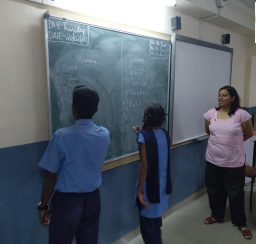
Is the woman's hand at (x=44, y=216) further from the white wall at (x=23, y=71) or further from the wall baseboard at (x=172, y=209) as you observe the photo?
the wall baseboard at (x=172, y=209)

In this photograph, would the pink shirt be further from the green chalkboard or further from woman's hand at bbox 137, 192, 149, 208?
woman's hand at bbox 137, 192, 149, 208

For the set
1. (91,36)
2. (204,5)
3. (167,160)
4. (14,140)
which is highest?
(204,5)

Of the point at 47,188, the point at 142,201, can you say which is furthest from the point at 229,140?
the point at 47,188

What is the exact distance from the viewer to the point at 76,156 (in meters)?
1.39

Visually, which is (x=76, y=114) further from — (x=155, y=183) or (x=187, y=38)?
(x=187, y=38)

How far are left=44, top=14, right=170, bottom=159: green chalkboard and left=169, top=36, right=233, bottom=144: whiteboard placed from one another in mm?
212

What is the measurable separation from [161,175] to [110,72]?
2.96ft

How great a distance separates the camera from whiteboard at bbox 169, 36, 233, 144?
279 centimetres

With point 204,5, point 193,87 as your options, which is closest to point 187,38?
point 204,5

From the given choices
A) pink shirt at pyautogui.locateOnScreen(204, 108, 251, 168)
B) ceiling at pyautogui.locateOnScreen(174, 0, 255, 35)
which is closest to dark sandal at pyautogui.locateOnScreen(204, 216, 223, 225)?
pink shirt at pyautogui.locateOnScreen(204, 108, 251, 168)

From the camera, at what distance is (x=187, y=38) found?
2828 millimetres

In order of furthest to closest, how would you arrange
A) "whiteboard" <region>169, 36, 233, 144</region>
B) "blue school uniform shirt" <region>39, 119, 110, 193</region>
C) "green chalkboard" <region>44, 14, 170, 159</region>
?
"whiteboard" <region>169, 36, 233, 144</region>, "green chalkboard" <region>44, 14, 170, 159</region>, "blue school uniform shirt" <region>39, 119, 110, 193</region>

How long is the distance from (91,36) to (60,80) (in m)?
0.42

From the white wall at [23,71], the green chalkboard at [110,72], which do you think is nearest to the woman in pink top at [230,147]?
the green chalkboard at [110,72]
